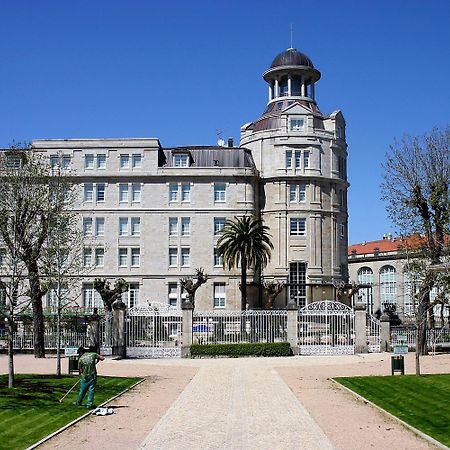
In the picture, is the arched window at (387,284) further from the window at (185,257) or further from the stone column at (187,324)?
the stone column at (187,324)

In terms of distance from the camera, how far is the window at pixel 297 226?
7181 centimetres

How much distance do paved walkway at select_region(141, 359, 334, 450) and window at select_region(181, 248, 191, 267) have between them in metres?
42.3

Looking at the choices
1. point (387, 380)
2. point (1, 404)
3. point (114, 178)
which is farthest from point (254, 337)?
point (114, 178)

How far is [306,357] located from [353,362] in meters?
4.52

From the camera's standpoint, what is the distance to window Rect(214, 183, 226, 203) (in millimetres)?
71562

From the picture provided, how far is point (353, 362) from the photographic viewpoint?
3750 centimetres

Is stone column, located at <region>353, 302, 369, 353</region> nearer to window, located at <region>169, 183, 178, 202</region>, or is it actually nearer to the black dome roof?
window, located at <region>169, 183, 178, 202</region>

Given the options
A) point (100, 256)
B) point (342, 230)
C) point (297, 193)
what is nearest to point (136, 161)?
point (100, 256)

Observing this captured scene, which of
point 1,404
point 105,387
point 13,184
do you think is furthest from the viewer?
point 13,184

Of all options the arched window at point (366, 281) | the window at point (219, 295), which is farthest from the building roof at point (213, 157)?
the arched window at point (366, 281)

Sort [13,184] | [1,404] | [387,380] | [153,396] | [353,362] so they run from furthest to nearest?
[353,362], [13,184], [387,380], [153,396], [1,404]

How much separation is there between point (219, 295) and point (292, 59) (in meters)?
26.1

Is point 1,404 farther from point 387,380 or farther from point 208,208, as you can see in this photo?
point 208,208

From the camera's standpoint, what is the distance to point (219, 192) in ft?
235
